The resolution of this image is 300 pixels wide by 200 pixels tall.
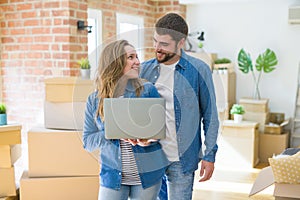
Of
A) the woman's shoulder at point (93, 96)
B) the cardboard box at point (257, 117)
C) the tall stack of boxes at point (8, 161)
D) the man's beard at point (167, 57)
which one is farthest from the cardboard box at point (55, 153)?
the cardboard box at point (257, 117)

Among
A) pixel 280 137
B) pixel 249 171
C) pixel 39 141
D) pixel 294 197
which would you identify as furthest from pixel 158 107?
pixel 280 137

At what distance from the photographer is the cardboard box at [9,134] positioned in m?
2.23

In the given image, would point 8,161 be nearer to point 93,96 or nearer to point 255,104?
point 93,96

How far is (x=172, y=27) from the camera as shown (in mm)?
1213

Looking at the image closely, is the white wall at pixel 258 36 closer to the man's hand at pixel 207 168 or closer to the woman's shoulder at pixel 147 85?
the man's hand at pixel 207 168

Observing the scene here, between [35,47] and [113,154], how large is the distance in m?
2.12

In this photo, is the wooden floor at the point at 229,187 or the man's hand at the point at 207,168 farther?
the wooden floor at the point at 229,187

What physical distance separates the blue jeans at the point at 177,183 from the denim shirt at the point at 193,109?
3 centimetres

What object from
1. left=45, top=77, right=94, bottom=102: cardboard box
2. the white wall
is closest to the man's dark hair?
left=45, top=77, right=94, bottom=102: cardboard box

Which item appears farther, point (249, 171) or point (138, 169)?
point (249, 171)

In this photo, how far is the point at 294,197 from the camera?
1.74 metres

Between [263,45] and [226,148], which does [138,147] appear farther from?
[263,45]

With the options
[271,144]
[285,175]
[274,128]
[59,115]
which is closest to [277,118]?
[274,128]

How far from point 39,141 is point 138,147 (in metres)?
1.09
